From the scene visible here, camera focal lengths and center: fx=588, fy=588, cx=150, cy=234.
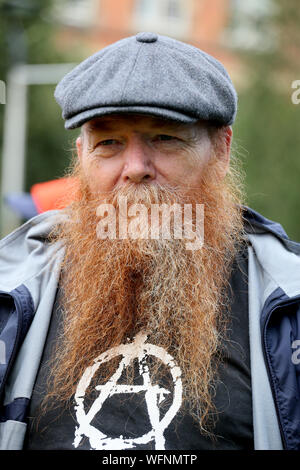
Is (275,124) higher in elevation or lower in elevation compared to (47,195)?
higher

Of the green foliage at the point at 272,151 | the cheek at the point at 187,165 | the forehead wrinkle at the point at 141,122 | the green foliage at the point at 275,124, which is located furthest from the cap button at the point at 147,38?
the green foliage at the point at 272,151

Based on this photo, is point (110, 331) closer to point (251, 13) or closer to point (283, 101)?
point (283, 101)

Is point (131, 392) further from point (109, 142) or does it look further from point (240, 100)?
point (240, 100)

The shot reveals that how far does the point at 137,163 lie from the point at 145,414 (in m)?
0.97

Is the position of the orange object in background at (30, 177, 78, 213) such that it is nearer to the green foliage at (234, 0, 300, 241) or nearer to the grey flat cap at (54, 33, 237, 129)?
the grey flat cap at (54, 33, 237, 129)

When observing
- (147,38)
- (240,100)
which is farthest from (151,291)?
(240,100)

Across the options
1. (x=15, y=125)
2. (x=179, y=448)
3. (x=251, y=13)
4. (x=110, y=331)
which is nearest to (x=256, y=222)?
(x=110, y=331)

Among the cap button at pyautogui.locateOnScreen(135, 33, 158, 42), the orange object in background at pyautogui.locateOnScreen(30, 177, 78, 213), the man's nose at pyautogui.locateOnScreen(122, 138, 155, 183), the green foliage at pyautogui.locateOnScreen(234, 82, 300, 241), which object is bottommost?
the man's nose at pyautogui.locateOnScreen(122, 138, 155, 183)

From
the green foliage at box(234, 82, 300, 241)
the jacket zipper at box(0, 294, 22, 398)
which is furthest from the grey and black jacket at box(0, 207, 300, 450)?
the green foliage at box(234, 82, 300, 241)

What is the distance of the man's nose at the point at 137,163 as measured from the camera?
237 centimetres

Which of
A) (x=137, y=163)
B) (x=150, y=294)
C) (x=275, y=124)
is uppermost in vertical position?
(x=275, y=124)

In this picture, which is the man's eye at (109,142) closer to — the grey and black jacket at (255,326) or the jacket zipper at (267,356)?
the grey and black jacket at (255,326)

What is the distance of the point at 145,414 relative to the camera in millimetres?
2170

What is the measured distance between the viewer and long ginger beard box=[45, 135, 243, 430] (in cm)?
228
